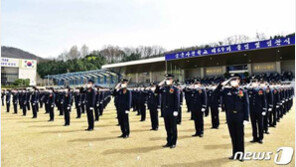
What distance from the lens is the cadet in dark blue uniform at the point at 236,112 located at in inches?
212

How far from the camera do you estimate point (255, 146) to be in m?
6.48

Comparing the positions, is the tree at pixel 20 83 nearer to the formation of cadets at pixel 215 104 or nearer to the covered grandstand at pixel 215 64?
the covered grandstand at pixel 215 64

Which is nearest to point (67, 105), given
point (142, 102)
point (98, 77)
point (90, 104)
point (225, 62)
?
point (90, 104)

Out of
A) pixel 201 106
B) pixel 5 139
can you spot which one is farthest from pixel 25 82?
pixel 201 106

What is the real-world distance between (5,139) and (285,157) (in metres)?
9.12

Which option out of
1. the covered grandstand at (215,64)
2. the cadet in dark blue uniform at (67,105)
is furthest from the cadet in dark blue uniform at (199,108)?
the covered grandstand at (215,64)

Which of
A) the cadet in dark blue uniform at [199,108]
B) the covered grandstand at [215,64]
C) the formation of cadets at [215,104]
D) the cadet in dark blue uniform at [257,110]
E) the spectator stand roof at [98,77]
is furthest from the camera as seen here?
the spectator stand roof at [98,77]

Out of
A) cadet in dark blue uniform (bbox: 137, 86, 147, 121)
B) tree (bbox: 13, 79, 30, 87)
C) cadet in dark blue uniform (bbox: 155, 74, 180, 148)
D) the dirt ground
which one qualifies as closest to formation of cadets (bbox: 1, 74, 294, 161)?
cadet in dark blue uniform (bbox: 155, 74, 180, 148)

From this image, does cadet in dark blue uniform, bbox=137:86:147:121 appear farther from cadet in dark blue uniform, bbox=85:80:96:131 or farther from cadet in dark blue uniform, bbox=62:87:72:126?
cadet in dark blue uniform, bbox=62:87:72:126

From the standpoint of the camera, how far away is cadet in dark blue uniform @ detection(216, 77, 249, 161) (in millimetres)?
5391

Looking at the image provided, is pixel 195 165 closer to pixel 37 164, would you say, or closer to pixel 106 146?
pixel 106 146

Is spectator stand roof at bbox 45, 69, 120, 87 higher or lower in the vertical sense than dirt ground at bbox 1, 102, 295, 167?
higher

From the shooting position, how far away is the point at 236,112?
214 inches

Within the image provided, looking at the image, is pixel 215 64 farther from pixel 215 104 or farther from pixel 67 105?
pixel 67 105
